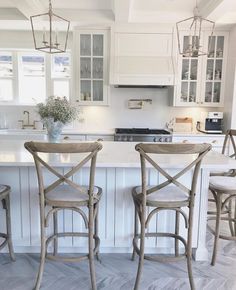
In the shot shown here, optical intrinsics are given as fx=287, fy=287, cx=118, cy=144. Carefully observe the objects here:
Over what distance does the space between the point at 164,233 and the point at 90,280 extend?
71 centimetres

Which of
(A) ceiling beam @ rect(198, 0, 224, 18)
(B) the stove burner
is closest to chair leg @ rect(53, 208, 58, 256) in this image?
(B) the stove burner

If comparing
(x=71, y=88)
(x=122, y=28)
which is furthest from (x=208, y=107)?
(x=71, y=88)

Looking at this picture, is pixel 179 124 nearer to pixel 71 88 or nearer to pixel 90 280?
pixel 71 88

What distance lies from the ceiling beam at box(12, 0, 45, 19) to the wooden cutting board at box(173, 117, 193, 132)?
2.76m

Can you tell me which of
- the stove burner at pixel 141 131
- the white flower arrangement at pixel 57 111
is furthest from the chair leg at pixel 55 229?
the stove burner at pixel 141 131

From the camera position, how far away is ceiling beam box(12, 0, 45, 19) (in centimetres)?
341

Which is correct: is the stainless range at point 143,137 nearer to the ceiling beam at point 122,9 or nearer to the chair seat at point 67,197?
the ceiling beam at point 122,9

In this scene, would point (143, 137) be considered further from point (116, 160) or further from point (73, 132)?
point (116, 160)

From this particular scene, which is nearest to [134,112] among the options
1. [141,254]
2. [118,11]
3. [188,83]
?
[188,83]

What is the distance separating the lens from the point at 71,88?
5113 millimetres

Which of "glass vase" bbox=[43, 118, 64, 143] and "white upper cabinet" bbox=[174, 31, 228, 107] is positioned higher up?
"white upper cabinet" bbox=[174, 31, 228, 107]

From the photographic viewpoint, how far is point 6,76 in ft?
16.8

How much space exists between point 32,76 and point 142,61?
6.73ft

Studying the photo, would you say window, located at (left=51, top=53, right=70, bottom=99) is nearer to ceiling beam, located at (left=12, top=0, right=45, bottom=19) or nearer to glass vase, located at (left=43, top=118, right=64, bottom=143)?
ceiling beam, located at (left=12, top=0, right=45, bottom=19)
